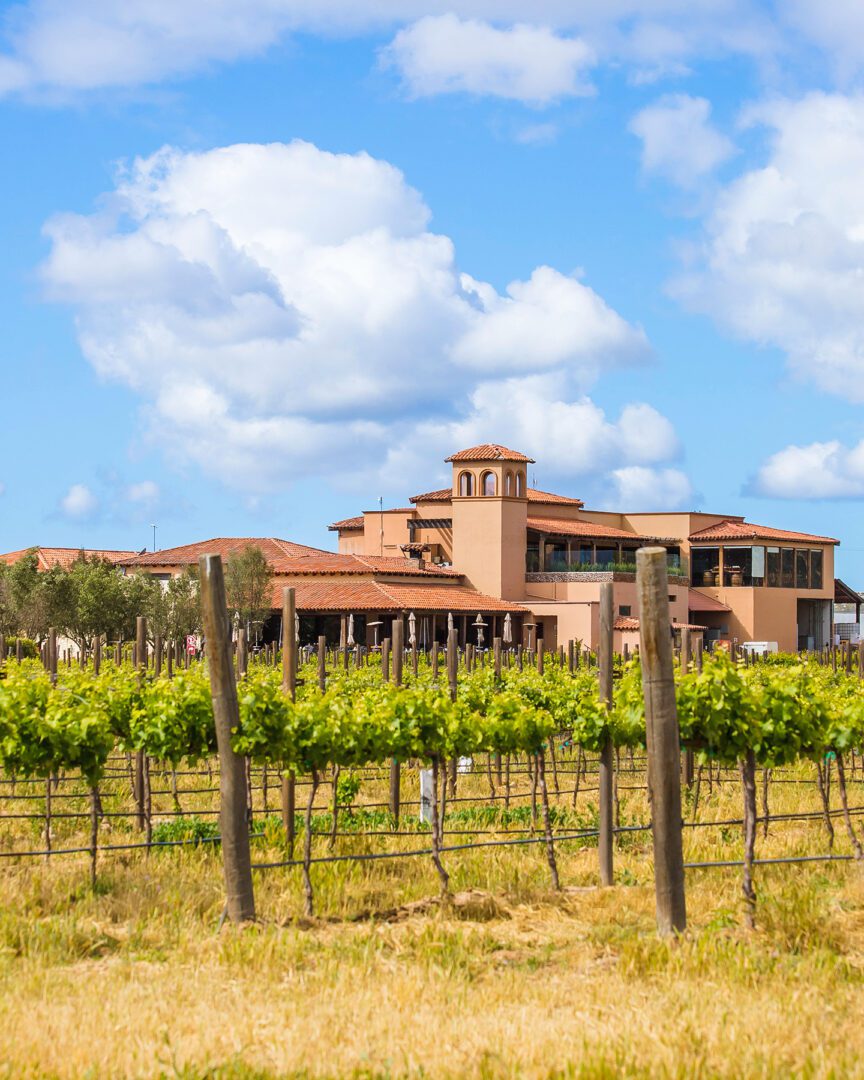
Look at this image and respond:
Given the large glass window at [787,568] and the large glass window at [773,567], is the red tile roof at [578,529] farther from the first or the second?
the large glass window at [787,568]

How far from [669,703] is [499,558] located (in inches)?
1850

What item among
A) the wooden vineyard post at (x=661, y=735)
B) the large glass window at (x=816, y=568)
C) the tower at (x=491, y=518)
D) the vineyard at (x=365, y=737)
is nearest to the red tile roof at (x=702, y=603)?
the large glass window at (x=816, y=568)

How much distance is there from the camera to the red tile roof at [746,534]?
62.0 meters

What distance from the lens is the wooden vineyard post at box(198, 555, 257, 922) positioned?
31.1 feet

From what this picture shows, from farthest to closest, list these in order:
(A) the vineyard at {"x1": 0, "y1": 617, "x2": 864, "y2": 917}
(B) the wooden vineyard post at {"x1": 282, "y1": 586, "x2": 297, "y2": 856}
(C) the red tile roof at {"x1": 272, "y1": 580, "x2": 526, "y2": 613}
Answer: (C) the red tile roof at {"x1": 272, "y1": 580, "x2": 526, "y2": 613}
(B) the wooden vineyard post at {"x1": 282, "y1": 586, "x2": 297, "y2": 856}
(A) the vineyard at {"x1": 0, "y1": 617, "x2": 864, "y2": 917}

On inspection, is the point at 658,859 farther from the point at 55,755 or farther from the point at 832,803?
the point at 832,803

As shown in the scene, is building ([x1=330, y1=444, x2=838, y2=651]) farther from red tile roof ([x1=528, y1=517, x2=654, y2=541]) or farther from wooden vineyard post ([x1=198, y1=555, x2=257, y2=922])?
wooden vineyard post ([x1=198, y1=555, x2=257, y2=922])

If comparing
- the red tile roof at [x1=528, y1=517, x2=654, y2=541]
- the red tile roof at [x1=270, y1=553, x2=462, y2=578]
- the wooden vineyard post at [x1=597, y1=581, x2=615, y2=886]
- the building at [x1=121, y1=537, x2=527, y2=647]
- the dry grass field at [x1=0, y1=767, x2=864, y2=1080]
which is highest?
the red tile roof at [x1=528, y1=517, x2=654, y2=541]

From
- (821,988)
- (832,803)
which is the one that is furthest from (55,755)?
(832,803)

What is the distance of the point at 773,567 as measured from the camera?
6244cm

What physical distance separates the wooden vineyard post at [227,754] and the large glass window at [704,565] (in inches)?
2152

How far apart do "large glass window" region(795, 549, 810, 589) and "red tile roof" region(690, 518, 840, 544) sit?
0.69m

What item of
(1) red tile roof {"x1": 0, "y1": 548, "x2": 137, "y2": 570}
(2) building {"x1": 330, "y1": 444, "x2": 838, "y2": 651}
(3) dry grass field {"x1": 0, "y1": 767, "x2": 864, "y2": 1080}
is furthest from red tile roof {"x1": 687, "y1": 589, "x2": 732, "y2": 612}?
(3) dry grass field {"x1": 0, "y1": 767, "x2": 864, "y2": 1080}

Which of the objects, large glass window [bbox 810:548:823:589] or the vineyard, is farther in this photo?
large glass window [bbox 810:548:823:589]
